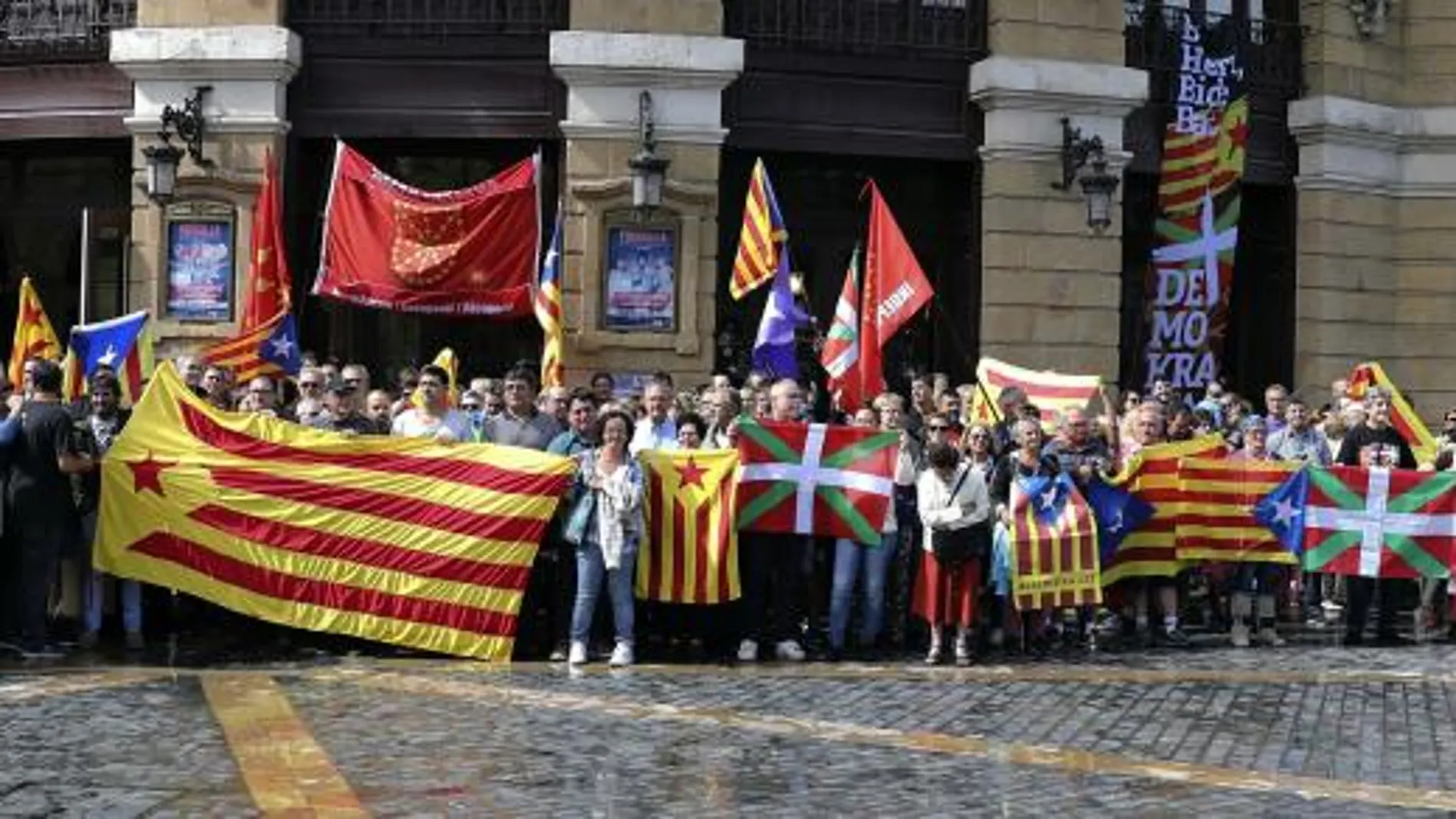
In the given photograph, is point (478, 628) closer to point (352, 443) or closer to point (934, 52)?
point (352, 443)

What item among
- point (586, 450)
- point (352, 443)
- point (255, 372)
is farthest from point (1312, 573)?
point (255, 372)

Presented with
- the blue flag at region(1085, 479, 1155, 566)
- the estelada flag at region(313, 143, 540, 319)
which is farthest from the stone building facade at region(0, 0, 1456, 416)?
the blue flag at region(1085, 479, 1155, 566)

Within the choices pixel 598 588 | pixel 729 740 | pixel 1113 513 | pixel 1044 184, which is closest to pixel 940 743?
pixel 729 740

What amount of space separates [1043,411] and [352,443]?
6.28 m

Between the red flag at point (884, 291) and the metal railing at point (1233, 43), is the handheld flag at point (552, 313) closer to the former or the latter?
the red flag at point (884, 291)

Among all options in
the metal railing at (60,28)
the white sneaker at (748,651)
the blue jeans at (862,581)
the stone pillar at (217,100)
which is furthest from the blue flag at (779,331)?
the metal railing at (60,28)

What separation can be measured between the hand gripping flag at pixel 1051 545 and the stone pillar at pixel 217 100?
344 inches

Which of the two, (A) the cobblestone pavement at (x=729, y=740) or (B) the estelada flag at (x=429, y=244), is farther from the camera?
(B) the estelada flag at (x=429, y=244)

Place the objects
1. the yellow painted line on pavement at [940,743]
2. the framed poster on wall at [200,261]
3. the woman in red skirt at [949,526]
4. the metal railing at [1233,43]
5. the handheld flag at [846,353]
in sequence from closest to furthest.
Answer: the yellow painted line on pavement at [940,743], the woman in red skirt at [949,526], the handheld flag at [846,353], the framed poster on wall at [200,261], the metal railing at [1233,43]

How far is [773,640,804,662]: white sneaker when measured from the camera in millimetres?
12195

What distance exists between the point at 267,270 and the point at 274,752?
8.86m

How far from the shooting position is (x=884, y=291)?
1494 centimetres

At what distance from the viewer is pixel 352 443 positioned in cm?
1203

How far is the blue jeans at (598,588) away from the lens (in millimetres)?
11781
